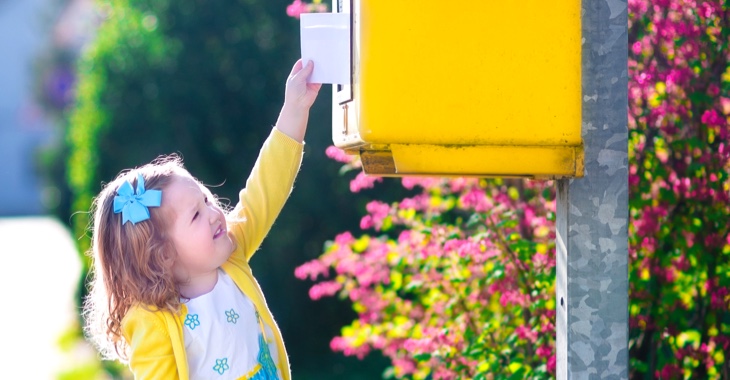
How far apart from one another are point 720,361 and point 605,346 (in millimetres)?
1413

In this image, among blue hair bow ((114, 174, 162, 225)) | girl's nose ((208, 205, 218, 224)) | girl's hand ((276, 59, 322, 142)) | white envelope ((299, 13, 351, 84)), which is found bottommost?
girl's nose ((208, 205, 218, 224))

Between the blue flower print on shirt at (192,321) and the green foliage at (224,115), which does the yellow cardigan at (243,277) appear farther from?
the green foliage at (224,115)

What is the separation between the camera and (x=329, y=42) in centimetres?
236

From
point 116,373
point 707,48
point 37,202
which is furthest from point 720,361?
point 37,202

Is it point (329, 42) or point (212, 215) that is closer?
point (329, 42)

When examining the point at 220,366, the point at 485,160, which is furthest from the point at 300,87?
the point at 220,366

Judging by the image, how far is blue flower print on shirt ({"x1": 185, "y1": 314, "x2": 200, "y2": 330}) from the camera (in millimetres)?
2400

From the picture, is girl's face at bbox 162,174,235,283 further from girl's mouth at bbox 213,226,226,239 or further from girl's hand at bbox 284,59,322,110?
girl's hand at bbox 284,59,322,110

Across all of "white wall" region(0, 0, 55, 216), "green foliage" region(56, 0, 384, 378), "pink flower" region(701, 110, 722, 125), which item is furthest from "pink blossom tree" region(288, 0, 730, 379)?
"white wall" region(0, 0, 55, 216)

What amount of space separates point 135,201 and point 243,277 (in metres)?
0.35

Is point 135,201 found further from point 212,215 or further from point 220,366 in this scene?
point 220,366

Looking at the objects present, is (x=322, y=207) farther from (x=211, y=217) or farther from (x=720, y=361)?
(x=211, y=217)

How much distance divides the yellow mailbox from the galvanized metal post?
0.08 metres

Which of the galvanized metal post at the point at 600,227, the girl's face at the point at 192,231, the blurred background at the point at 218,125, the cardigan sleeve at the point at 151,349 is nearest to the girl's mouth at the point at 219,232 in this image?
the girl's face at the point at 192,231
